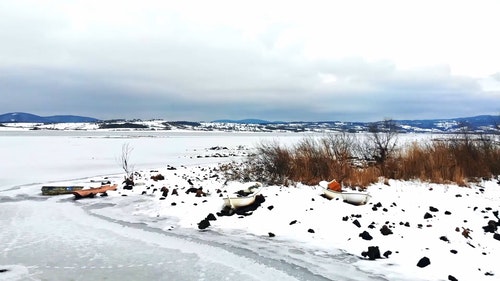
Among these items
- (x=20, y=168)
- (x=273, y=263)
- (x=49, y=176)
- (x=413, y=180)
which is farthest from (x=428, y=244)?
(x=20, y=168)

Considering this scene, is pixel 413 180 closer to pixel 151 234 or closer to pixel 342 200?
pixel 342 200

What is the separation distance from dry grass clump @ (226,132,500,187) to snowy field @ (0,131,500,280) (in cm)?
120

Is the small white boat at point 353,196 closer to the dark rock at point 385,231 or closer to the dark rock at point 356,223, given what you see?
the dark rock at point 356,223

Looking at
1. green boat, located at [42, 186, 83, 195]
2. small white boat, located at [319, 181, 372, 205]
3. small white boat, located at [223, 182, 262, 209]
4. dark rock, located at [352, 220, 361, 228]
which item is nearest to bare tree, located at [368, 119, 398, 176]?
small white boat, located at [319, 181, 372, 205]

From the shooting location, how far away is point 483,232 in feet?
30.5

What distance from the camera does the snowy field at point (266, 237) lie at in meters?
7.58

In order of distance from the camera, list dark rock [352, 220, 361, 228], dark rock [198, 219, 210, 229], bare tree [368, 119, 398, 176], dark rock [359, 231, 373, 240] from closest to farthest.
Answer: dark rock [359, 231, 373, 240] < dark rock [352, 220, 361, 228] < dark rock [198, 219, 210, 229] < bare tree [368, 119, 398, 176]

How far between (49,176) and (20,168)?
15.8 feet

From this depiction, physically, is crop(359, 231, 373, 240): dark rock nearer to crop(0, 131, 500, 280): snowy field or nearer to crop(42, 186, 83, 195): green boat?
crop(0, 131, 500, 280): snowy field

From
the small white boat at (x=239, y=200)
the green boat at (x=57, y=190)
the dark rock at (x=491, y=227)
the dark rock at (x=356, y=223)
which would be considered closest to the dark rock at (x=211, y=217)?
the small white boat at (x=239, y=200)

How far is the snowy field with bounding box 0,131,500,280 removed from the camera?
7578mm

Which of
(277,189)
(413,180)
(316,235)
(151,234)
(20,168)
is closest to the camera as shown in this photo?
(316,235)

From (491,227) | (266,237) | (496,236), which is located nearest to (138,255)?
(266,237)

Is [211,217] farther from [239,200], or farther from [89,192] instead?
[89,192]
